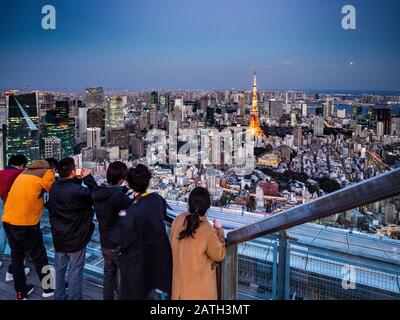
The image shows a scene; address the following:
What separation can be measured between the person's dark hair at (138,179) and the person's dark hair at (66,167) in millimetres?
506

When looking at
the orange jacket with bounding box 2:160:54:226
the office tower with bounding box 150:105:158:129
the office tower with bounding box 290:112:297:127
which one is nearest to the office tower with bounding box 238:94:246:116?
the office tower with bounding box 290:112:297:127

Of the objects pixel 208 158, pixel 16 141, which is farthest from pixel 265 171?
pixel 16 141

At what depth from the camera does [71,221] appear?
200 cm

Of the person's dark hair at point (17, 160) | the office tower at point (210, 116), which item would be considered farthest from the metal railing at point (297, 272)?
the office tower at point (210, 116)

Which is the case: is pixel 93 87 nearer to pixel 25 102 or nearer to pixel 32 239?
pixel 25 102

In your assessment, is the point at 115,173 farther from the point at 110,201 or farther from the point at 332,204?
the point at 332,204

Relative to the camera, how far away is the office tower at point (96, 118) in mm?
9578

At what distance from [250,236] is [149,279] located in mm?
517

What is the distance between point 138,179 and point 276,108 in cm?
1122

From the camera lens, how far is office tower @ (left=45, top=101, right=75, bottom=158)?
8.30 meters

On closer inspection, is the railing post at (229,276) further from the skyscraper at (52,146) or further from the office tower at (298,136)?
the office tower at (298,136)

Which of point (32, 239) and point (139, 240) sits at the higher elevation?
point (139, 240)

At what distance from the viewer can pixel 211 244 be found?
4.49 ft
